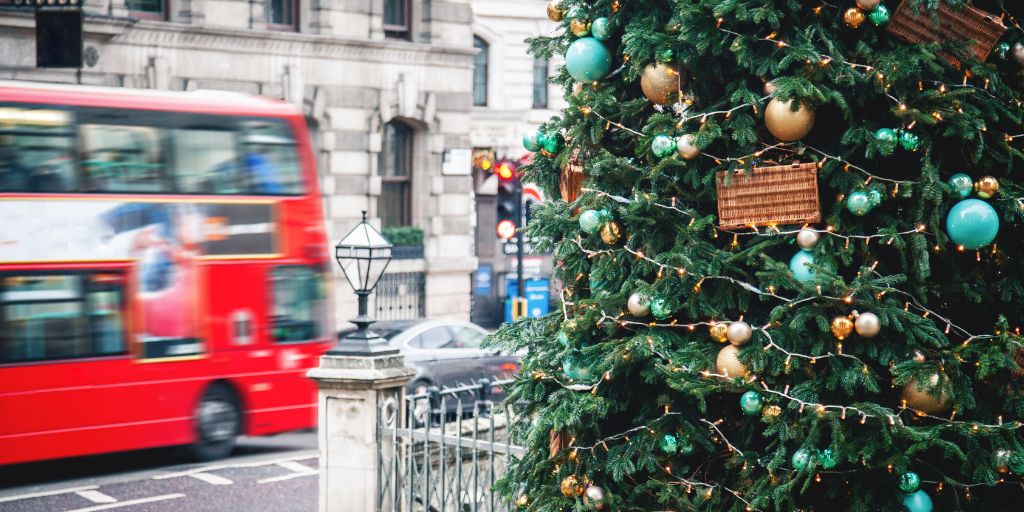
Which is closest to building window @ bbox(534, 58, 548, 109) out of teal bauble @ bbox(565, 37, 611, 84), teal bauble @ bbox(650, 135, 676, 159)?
teal bauble @ bbox(565, 37, 611, 84)

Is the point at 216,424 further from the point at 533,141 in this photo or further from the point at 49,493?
the point at 533,141

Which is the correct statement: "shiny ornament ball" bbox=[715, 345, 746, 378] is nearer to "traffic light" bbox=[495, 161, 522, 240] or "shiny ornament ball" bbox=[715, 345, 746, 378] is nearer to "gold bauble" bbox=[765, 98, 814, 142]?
"gold bauble" bbox=[765, 98, 814, 142]

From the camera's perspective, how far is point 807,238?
4719 millimetres

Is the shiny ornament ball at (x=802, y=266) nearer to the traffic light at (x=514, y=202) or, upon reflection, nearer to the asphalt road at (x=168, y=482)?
the asphalt road at (x=168, y=482)

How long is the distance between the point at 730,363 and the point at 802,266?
45 centimetres

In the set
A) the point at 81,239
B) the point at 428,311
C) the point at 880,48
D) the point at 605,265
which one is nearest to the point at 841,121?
the point at 880,48

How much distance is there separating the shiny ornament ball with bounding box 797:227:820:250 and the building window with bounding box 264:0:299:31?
905 inches

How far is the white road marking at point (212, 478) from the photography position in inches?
550

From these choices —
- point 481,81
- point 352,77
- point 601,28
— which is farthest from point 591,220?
point 481,81

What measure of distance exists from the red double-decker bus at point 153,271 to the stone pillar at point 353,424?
18.9ft

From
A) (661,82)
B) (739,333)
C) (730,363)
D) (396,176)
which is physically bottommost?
(730,363)

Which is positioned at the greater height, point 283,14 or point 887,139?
point 283,14

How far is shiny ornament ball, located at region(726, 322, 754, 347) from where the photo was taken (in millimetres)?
4738

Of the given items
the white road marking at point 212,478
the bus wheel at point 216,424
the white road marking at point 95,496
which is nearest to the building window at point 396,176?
the bus wheel at point 216,424
